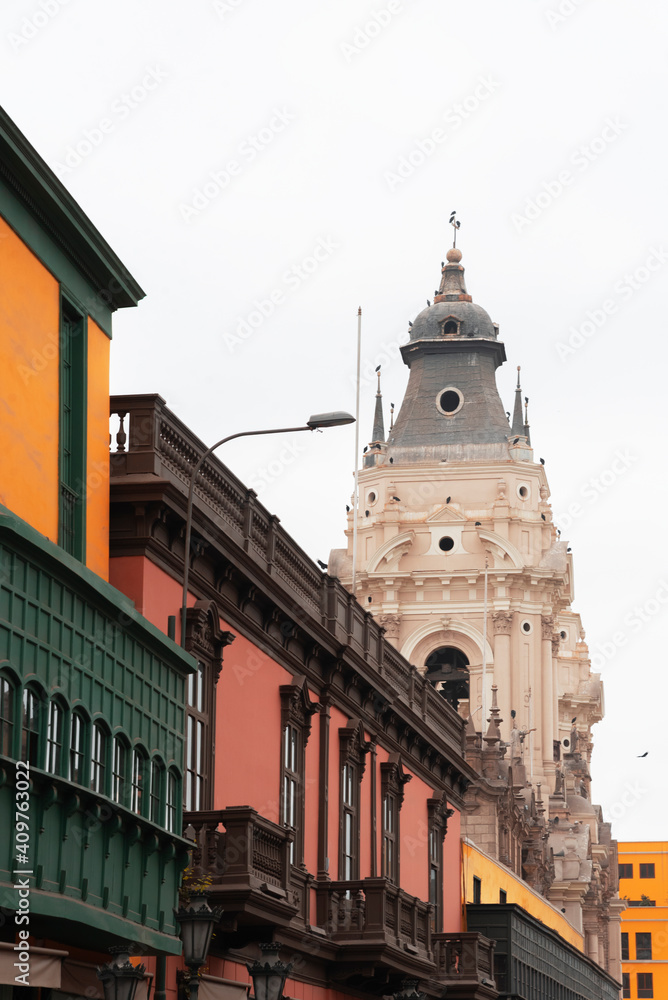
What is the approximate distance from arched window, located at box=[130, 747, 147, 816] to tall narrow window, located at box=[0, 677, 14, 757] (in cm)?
310

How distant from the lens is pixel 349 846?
3064 centimetres

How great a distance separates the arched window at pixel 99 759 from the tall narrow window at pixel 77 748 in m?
0.22

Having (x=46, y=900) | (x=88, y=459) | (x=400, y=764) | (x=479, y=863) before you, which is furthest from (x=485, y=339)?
(x=46, y=900)

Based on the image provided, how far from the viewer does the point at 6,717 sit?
1515 centimetres

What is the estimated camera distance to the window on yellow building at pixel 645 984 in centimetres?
12631

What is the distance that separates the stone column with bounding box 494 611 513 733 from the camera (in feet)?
281

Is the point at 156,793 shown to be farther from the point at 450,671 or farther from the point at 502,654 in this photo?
the point at 450,671

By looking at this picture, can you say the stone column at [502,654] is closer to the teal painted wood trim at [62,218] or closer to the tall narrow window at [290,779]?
the tall narrow window at [290,779]

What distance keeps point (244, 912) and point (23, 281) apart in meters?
8.21

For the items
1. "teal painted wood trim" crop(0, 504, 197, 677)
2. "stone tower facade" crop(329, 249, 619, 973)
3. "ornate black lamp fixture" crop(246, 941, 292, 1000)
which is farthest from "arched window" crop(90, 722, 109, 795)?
"stone tower facade" crop(329, 249, 619, 973)

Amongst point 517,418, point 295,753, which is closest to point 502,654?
point 517,418

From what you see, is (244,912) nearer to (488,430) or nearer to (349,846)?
(349,846)

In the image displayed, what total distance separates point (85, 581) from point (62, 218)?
16.6ft

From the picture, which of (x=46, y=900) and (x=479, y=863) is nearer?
(x=46, y=900)
